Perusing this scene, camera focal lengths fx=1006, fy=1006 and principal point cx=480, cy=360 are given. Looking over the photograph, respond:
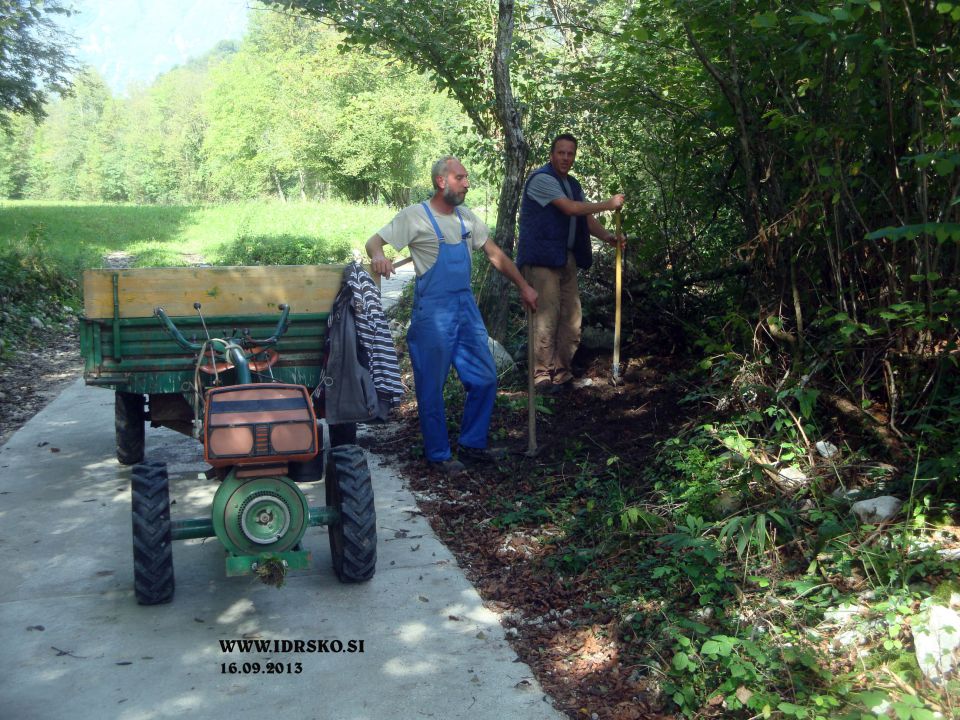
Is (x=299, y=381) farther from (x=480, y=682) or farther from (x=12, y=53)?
(x=12, y=53)

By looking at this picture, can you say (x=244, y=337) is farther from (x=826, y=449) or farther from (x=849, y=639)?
(x=849, y=639)

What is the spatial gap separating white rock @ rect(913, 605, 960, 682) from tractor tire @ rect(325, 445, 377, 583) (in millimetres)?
2646

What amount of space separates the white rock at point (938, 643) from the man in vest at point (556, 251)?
4.94m

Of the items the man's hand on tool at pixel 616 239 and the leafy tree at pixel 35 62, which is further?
the leafy tree at pixel 35 62

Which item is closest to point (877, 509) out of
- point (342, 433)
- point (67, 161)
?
point (342, 433)

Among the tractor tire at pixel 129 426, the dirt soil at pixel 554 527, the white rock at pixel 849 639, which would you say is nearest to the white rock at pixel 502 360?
the dirt soil at pixel 554 527

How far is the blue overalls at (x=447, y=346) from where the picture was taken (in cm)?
693

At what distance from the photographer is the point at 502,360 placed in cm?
945

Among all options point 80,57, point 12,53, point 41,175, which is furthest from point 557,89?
point 41,175

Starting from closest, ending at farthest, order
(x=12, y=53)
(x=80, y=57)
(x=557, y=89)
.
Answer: (x=557, y=89)
(x=12, y=53)
(x=80, y=57)

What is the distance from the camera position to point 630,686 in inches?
163

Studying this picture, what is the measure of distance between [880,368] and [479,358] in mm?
2716

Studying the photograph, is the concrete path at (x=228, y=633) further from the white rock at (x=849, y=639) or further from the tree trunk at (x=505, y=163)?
the tree trunk at (x=505, y=163)

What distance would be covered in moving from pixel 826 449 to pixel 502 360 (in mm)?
4332
